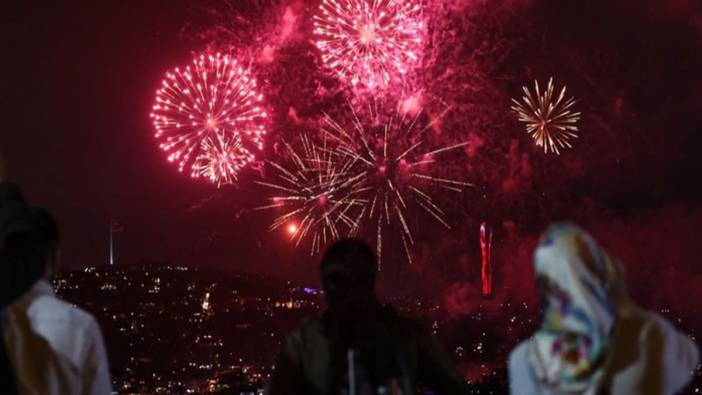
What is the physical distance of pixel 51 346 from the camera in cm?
494

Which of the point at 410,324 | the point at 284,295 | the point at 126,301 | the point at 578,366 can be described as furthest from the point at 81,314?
the point at 284,295

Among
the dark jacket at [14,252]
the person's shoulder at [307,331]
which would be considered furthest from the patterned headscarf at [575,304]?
the dark jacket at [14,252]

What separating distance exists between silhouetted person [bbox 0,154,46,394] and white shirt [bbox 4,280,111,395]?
0.32 feet

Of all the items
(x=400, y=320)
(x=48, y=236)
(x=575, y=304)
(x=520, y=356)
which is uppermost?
(x=48, y=236)

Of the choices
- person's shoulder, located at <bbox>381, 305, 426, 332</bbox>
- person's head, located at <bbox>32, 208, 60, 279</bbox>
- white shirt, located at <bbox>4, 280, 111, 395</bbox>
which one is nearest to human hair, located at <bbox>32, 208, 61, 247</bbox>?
person's head, located at <bbox>32, 208, 60, 279</bbox>

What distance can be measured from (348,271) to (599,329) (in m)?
1.63

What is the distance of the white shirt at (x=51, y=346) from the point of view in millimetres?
4852

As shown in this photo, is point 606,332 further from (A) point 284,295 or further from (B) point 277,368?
(A) point 284,295

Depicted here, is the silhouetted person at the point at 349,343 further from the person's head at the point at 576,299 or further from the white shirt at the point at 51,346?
the person's head at the point at 576,299

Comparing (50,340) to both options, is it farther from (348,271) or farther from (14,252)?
(348,271)

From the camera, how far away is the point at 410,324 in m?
5.26

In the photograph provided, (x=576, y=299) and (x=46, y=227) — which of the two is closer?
(x=576, y=299)

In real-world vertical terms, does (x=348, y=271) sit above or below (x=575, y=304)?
above

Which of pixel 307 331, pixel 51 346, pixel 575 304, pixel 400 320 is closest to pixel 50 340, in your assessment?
pixel 51 346
